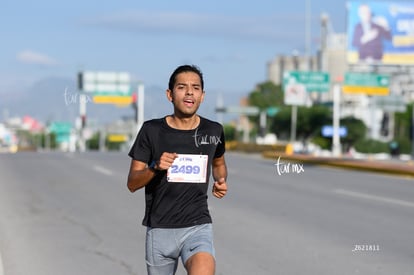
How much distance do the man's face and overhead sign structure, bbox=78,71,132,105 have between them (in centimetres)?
7235

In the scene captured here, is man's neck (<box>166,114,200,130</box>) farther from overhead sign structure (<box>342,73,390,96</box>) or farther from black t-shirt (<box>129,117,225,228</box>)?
overhead sign structure (<box>342,73,390,96</box>)

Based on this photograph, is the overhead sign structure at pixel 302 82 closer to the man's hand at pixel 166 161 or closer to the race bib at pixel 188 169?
the race bib at pixel 188 169

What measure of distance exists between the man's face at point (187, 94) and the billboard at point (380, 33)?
55.6 metres

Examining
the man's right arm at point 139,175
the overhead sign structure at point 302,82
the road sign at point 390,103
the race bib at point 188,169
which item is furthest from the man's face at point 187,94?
the road sign at point 390,103

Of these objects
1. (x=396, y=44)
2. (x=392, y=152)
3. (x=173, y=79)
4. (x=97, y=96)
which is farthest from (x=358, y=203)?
(x=97, y=96)

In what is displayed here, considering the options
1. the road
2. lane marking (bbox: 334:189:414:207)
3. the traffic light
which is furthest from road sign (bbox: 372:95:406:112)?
lane marking (bbox: 334:189:414:207)

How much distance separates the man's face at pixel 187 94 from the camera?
5.30 metres

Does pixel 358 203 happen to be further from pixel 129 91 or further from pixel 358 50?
pixel 129 91

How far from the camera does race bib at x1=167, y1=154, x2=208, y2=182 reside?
5.23 metres

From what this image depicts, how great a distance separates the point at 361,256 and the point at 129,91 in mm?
69670

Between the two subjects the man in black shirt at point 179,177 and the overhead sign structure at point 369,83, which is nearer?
the man in black shirt at point 179,177

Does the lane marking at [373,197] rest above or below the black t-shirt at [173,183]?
below

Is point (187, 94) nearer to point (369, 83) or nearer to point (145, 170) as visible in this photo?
point (145, 170)

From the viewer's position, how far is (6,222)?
1455 centimetres
